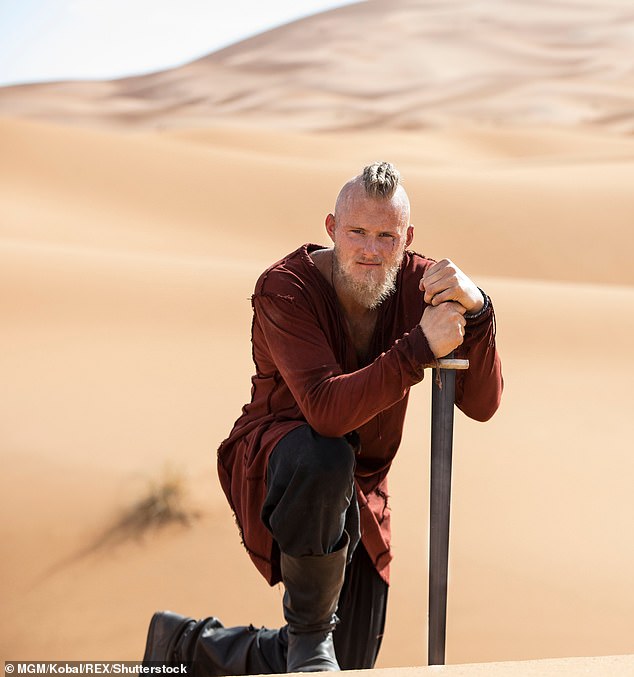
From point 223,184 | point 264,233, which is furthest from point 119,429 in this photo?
point 223,184

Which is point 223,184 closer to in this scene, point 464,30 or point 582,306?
point 582,306

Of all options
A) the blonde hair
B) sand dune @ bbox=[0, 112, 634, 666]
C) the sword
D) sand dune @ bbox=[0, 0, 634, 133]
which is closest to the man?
the blonde hair

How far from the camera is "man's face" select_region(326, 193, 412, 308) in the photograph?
3600 millimetres

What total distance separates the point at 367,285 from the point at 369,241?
157mm

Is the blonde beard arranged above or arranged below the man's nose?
below

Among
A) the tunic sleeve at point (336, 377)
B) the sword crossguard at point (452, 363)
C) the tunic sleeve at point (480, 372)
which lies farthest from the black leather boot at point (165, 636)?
the sword crossguard at point (452, 363)

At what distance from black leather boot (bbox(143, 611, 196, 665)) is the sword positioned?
1026 millimetres

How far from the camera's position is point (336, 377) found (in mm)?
3414

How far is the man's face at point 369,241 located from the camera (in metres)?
3.60

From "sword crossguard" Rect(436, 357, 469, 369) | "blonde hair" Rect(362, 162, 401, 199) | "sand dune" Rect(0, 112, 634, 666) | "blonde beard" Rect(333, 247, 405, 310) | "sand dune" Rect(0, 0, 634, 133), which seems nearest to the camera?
"sword crossguard" Rect(436, 357, 469, 369)

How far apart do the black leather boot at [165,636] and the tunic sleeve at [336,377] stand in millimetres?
1115

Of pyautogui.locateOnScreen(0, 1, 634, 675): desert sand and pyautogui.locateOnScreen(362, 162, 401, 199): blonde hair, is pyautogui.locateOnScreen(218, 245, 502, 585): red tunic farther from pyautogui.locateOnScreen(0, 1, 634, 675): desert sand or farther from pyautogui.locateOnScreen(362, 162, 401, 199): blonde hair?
pyautogui.locateOnScreen(0, 1, 634, 675): desert sand

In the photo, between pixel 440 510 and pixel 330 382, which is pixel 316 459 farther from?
pixel 440 510

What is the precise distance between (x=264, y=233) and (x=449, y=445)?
43.0ft
